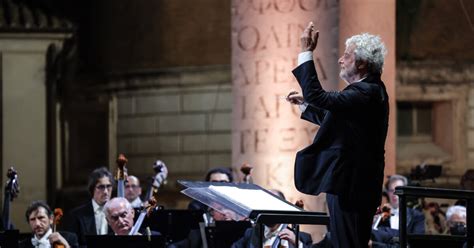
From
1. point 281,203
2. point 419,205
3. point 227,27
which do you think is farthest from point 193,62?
point 281,203

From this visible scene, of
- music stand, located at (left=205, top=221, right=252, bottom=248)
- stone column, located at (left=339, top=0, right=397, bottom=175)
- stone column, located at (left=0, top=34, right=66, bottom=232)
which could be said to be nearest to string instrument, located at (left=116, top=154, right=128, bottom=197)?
music stand, located at (left=205, top=221, right=252, bottom=248)

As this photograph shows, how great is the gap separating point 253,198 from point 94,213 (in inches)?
182

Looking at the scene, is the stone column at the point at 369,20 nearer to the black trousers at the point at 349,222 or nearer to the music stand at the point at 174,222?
the music stand at the point at 174,222

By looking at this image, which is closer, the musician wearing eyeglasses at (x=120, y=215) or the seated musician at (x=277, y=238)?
the seated musician at (x=277, y=238)

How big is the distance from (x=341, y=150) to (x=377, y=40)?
0.61 m

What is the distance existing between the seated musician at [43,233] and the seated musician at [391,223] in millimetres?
2360

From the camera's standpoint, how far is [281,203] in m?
8.28

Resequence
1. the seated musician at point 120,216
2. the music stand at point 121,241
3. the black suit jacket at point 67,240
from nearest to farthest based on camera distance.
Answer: the music stand at point 121,241
the seated musician at point 120,216
the black suit jacket at point 67,240

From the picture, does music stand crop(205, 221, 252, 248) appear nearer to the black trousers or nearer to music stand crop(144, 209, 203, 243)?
music stand crop(144, 209, 203, 243)

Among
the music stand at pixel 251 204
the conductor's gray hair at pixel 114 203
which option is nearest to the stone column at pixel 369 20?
the conductor's gray hair at pixel 114 203

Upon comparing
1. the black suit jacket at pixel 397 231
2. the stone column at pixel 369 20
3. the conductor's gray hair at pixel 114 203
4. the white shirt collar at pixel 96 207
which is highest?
the stone column at pixel 369 20

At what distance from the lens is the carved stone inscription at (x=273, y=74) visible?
14.0 metres

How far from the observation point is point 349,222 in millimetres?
7949

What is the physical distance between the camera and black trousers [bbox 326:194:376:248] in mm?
7941
